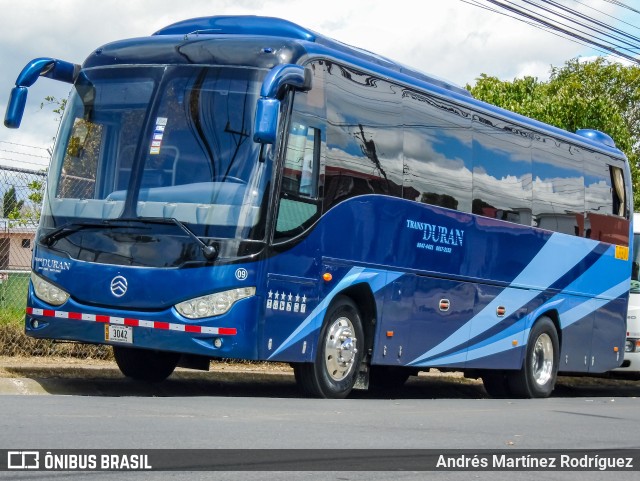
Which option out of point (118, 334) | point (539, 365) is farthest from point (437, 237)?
point (118, 334)

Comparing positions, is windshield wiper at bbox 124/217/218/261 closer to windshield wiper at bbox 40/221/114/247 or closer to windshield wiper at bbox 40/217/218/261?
windshield wiper at bbox 40/217/218/261

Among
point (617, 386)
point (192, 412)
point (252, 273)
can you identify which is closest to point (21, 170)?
point (252, 273)

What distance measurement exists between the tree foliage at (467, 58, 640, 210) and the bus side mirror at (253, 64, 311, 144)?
2284 cm

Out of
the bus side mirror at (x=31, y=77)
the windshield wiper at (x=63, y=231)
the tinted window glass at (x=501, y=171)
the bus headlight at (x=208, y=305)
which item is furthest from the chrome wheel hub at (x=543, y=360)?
the bus side mirror at (x=31, y=77)

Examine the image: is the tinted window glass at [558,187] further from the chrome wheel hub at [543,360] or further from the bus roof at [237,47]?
the bus roof at [237,47]

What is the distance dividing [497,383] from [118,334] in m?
7.51

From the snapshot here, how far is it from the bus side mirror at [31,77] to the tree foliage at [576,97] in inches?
898

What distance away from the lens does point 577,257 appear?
1848 centimetres

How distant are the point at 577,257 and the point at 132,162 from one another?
8.44m

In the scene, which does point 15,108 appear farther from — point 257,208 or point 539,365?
point 539,365

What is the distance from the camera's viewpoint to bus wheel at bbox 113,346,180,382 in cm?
1379

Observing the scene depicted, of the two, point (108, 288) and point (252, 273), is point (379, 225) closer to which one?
point (252, 273)

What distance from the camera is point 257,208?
1186 centimetres

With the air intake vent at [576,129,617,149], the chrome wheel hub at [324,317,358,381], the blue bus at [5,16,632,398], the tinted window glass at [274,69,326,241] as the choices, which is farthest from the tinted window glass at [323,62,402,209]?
the air intake vent at [576,129,617,149]
